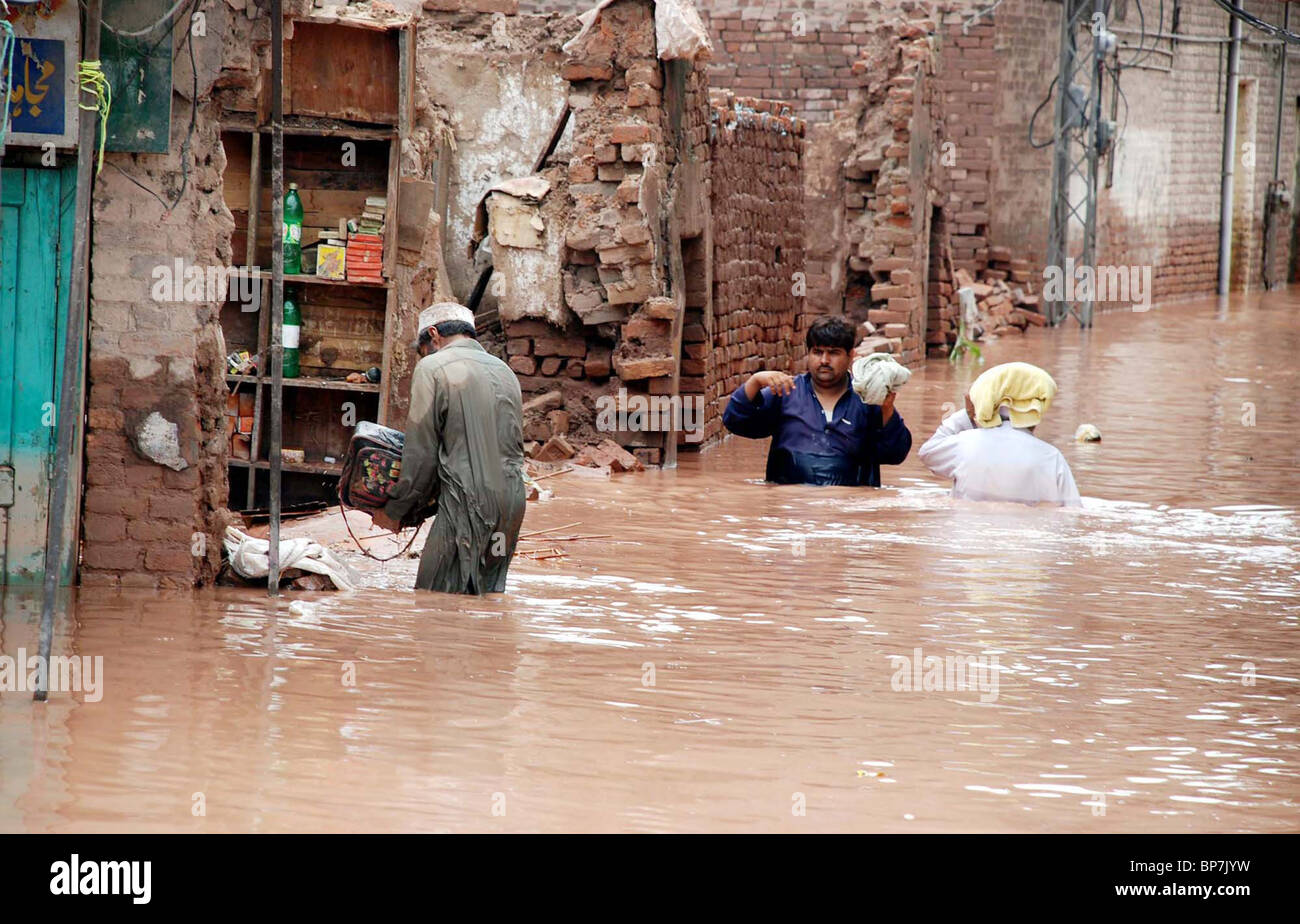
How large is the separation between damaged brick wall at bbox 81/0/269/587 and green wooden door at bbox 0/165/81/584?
141 mm

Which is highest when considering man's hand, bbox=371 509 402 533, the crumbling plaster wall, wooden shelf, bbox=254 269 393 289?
the crumbling plaster wall

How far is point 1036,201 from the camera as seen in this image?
24156 mm

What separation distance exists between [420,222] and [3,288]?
305 centimetres

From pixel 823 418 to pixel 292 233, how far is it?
10.3 feet

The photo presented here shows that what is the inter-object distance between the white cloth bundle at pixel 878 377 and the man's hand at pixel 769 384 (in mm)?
395

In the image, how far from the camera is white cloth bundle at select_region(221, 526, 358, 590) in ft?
22.4

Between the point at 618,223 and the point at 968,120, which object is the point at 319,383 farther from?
the point at 968,120

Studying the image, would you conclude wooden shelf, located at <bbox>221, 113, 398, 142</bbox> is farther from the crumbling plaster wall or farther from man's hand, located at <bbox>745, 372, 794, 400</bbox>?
the crumbling plaster wall

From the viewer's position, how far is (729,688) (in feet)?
18.4

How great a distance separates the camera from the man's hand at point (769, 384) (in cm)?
891

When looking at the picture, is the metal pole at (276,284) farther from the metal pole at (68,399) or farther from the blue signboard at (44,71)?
the metal pole at (68,399)

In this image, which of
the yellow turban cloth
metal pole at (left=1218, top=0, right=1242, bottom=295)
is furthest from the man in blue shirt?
metal pole at (left=1218, top=0, right=1242, bottom=295)

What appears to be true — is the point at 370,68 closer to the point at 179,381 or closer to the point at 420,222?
the point at 420,222

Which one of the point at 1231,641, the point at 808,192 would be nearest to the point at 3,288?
the point at 1231,641
